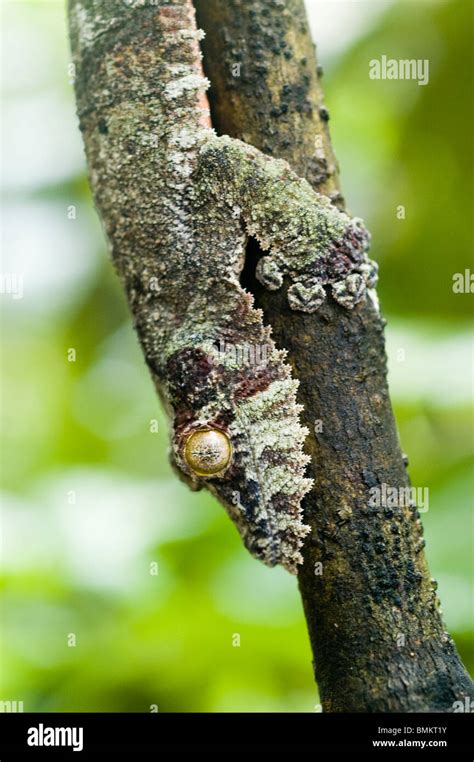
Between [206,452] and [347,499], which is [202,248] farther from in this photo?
[347,499]

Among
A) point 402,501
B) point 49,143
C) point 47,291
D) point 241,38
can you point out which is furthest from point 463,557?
point 49,143

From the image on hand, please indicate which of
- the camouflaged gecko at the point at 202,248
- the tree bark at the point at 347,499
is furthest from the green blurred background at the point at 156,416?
the camouflaged gecko at the point at 202,248

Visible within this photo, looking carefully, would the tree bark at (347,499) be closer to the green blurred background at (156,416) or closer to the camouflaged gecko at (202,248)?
the camouflaged gecko at (202,248)

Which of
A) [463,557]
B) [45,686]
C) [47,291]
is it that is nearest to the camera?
[463,557]

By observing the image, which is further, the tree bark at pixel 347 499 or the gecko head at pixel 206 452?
the gecko head at pixel 206 452

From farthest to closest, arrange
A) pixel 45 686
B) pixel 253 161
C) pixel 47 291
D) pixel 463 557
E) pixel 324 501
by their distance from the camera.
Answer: pixel 47 291 → pixel 45 686 → pixel 463 557 → pixel 253 161 → pixel 324 501

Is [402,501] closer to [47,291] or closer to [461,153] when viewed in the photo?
[461,153]
